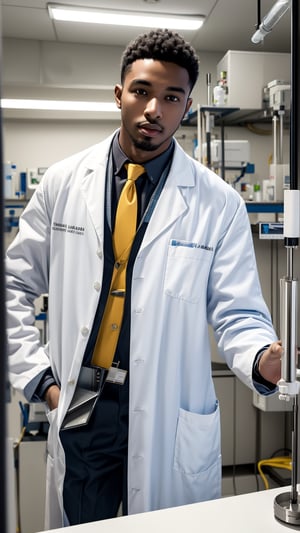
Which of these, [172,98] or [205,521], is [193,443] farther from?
[172,98]

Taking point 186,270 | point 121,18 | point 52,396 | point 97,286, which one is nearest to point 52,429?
point 52,396

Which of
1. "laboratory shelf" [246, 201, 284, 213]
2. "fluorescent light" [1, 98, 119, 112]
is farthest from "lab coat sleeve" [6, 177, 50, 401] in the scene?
"fluorescent light" [1, 98, 119, 112]

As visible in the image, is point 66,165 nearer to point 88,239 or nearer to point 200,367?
point 88,239

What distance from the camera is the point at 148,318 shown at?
131 cm

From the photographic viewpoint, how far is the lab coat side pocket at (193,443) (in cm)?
130

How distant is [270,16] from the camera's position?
4.04 feet

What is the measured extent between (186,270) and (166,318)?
137mm

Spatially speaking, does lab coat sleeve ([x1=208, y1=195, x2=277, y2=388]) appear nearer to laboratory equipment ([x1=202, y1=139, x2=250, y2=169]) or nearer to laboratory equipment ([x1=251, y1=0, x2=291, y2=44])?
laboratory equipment ([x1=251, y1=0, x2=291, y2=44])

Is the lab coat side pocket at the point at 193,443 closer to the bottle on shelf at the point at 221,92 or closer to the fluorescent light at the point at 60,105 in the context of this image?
the bottle on shelf at the point at 221,92

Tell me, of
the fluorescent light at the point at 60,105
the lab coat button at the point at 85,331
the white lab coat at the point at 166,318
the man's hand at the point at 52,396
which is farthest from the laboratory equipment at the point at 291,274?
the fluorescent light at the point at 60,105

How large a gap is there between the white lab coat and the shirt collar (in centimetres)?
3

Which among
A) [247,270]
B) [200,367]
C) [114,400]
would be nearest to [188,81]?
[247,270]

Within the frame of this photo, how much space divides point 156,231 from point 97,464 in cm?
63

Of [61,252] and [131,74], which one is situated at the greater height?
[131,74]
